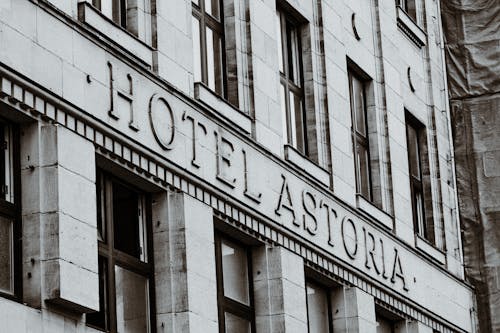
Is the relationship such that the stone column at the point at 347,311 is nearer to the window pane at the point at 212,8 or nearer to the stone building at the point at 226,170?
the stone building at the point at 226,170

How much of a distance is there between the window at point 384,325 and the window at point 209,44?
23.9 ft

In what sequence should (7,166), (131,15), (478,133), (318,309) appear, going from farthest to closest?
(478,133) < (318,309) < (131,15) < (7,166)

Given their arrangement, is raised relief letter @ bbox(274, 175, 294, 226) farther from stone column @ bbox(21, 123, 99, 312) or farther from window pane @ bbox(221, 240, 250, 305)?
stone column @ bbox(21, 123, 99, 312)

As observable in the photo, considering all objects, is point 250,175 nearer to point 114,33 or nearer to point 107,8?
point 107,8

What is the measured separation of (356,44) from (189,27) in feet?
27.2

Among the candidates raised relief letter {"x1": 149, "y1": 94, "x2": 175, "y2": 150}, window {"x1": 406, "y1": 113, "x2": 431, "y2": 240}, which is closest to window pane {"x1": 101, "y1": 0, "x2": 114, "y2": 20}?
raised relief letter {"x1": 149, "y1": 94, "x2": 175, "y2": 150}

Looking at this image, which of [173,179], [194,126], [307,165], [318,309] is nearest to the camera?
[173,179]

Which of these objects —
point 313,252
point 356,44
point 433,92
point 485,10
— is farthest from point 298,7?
point 485,10

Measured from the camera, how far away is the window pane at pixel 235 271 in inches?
1061

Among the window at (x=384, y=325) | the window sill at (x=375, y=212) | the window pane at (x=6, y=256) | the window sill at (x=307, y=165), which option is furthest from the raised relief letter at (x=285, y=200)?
the window pane at (x=6, y=256)

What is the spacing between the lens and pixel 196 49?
27.2m

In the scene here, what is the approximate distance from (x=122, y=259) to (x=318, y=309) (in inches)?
299

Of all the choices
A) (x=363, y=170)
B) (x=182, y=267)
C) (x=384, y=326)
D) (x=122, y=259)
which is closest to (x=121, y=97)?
(x=122, y=259)

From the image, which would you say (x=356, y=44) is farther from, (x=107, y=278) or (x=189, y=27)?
(x=107, y=278)
